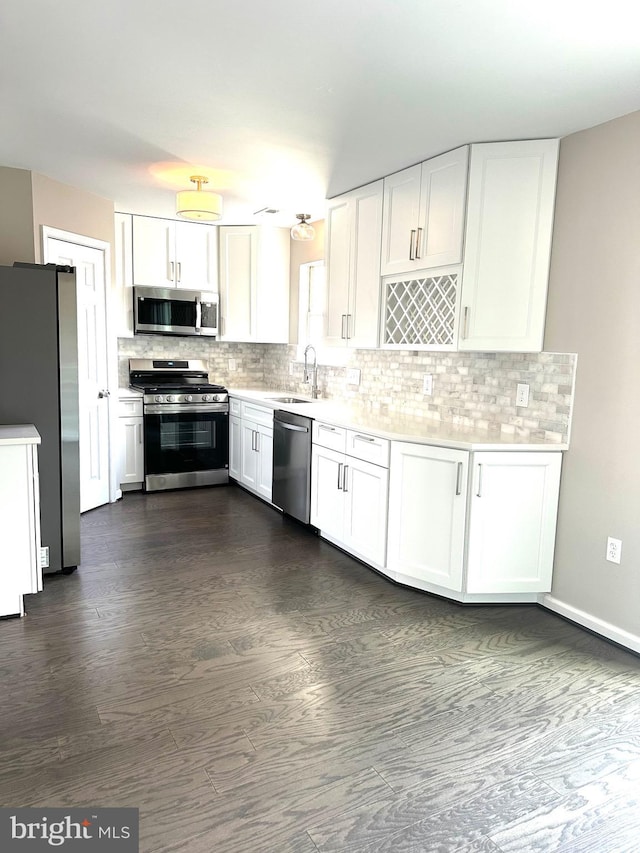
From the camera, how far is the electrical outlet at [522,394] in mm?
3251

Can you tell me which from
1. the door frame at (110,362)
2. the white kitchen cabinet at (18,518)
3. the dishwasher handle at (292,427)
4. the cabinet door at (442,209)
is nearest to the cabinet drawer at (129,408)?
the door frame at (110,362)

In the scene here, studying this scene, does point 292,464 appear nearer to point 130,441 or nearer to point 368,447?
point 368,447

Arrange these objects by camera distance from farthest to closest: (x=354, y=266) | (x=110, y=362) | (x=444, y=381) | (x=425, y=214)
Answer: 1. (x=110, y=362)
2. (x=354, y=266)
3. (x=444, y=381)
4. (x=425, y=214)

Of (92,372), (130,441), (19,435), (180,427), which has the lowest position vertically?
(130,441)

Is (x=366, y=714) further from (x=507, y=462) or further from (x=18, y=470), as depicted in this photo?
(x=18, y=470)

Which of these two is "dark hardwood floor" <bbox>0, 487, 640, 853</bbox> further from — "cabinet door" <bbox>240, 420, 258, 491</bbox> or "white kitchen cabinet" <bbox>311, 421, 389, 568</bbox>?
"cabinet door" <bbox>240, 420, 258, 491</bbox>

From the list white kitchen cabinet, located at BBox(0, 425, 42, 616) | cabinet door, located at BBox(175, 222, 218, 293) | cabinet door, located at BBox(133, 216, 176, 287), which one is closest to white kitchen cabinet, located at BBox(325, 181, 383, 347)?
cabinet door, located at BBox(175, 222, 218, 293)

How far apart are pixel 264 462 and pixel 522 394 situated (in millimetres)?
2347

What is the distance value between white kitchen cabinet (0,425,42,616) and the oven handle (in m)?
2.24

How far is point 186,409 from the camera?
211 inches

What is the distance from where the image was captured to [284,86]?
8.14 feet

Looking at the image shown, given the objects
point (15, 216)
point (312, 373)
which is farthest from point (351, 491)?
point (15, 216)

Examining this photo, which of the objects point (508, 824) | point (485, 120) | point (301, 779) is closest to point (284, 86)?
point (485, 120)

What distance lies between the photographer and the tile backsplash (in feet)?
10.3
